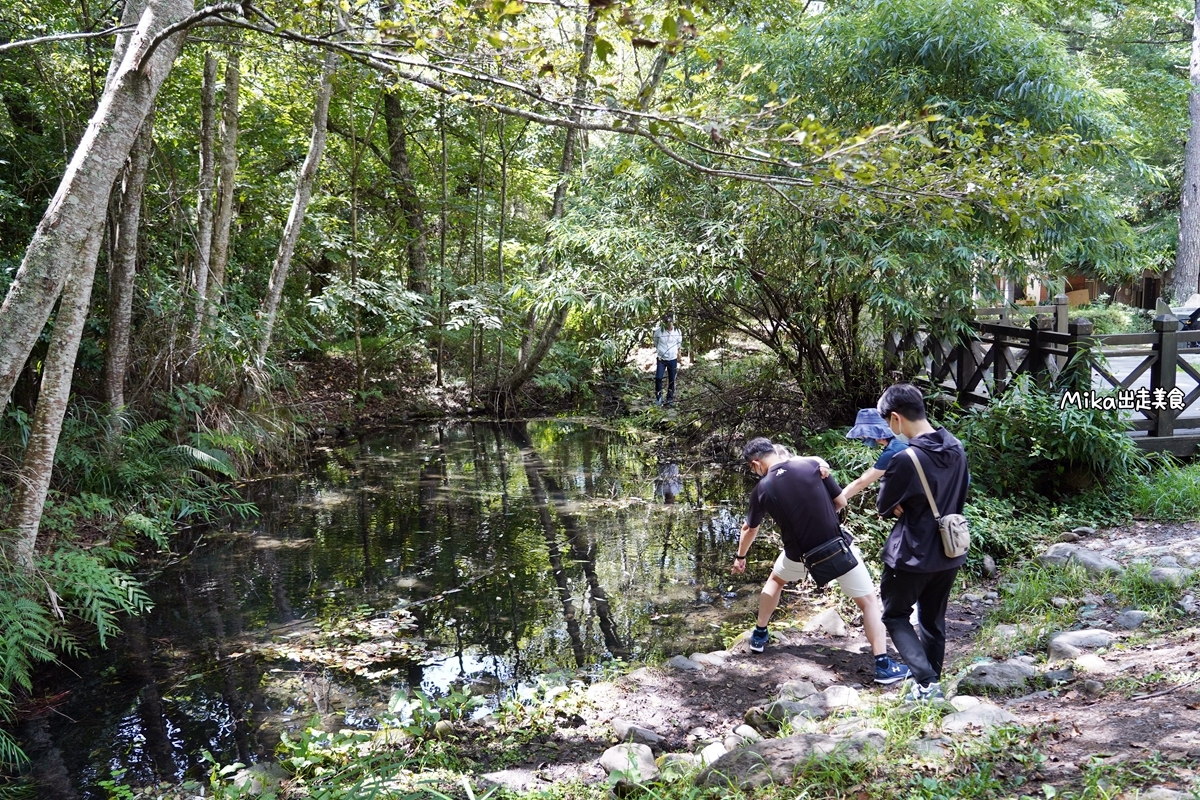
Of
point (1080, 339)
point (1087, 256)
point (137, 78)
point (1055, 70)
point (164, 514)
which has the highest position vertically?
point (1055, 70)

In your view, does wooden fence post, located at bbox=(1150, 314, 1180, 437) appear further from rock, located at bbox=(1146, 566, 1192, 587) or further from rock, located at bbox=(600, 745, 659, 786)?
rock, located at bbox=(600, 745, 659, 786)

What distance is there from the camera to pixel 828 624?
19.4ft

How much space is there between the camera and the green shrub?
23.6 ft

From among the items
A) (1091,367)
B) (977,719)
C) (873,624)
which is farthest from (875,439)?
(977,719)

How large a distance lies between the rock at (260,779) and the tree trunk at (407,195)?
41.4 ft

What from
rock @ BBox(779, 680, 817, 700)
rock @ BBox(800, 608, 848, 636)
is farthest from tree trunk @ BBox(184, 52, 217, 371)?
rock @ BBox(779, 680, 817, 700)

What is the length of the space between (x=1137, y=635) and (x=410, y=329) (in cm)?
1341

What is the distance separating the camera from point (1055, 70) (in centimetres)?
859

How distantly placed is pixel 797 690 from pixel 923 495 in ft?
5.09

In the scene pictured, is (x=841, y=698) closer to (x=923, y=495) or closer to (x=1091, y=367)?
(x=923, y=495)

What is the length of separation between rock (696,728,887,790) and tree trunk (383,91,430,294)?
13.6 metres

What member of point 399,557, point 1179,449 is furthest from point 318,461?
point 1179,449

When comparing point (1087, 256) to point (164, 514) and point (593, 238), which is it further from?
point (164, 514)

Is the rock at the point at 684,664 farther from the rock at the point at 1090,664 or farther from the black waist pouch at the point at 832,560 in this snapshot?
the rock at the point at 1090,664
